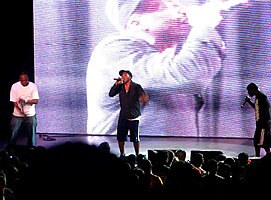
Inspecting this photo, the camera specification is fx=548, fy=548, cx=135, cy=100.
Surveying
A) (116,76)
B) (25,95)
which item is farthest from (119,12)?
(25,95)

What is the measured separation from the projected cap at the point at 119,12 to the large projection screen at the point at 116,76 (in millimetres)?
98

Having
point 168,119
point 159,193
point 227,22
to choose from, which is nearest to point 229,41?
point 227,22

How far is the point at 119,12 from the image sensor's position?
10.5 metres

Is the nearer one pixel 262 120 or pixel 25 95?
pixel 262 120

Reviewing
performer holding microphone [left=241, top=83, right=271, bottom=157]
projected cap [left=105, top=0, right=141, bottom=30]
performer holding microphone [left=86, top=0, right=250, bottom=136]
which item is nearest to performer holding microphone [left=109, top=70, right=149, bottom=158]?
performer holding microphone [left=241, top=83, right=271, bottom=157]

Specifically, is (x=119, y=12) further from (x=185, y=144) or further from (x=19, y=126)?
(x=19, y=126)

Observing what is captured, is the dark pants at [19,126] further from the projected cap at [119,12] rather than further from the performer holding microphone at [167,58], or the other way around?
the projected cap at [119,12]

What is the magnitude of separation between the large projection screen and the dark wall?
0.50 ft

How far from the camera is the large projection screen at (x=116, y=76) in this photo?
9969 millimetres

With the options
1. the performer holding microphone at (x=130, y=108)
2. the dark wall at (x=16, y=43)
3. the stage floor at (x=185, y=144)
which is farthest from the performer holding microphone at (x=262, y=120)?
the dark wall at (x=16, y=43)

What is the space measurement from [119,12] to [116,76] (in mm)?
1225

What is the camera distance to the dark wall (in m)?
10.8

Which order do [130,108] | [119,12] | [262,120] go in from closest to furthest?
[262,120] < [130,108] < [119,12]

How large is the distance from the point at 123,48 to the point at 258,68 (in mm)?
2555
